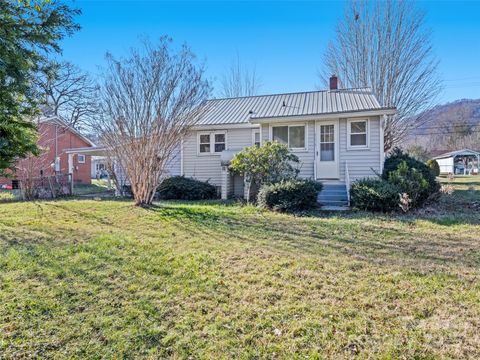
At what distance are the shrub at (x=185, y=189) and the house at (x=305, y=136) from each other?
31.4 inches

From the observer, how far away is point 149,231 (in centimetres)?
684

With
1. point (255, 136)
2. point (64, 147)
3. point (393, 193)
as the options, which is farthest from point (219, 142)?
point (64, 147)

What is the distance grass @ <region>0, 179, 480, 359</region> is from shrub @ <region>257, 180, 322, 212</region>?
2380 millimetres

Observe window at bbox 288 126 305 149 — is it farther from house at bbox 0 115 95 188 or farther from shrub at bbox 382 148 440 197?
house at bbox 0 115 95 188

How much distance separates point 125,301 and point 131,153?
19.8 ft

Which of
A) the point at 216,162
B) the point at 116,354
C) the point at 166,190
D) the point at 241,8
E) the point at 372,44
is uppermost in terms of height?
the point at 372,44

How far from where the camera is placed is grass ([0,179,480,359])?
9.27 feet

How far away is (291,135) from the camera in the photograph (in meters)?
12.9

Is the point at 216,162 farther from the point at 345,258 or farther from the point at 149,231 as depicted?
the point at 345,258

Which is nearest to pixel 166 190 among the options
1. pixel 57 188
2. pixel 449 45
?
pixel 57 188

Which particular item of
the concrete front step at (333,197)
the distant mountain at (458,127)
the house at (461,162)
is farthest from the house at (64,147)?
the house at (461,162)

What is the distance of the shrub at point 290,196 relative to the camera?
30.2 ft

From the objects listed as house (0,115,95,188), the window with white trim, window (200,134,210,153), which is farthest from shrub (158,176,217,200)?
house (0,115,95,188)

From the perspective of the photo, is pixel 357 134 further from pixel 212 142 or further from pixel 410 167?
pixel 212 142
